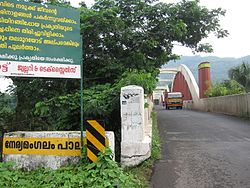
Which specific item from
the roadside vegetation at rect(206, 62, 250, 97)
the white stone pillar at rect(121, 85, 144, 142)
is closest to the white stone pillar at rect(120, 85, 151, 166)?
the white stone pillar at rect(121, 85, 144, 142)

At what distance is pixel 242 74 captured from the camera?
29.1 metres

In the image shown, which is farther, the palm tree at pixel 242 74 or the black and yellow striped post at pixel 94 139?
the palm tree at pixel 242 74

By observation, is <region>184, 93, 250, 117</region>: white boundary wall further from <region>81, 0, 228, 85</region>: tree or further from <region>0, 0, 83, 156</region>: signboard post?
<region>0, 0, 83, 156</region>: signboard post

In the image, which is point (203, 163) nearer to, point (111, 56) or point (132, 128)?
point (132, 128)

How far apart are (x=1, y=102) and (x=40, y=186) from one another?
15.6ft

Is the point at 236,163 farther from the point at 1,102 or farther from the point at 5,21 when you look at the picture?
the point at 1,102

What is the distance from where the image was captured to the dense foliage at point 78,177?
4.43 metres

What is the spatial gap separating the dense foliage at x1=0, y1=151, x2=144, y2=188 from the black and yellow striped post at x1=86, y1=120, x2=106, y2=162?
161 mm

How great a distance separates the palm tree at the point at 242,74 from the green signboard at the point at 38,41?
86.8 feet

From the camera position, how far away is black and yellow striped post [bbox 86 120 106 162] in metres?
5.02

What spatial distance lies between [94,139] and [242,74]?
27.5 metres

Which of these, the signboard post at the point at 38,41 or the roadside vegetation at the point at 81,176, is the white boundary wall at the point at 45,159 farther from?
the signboard post at the point at 38,41

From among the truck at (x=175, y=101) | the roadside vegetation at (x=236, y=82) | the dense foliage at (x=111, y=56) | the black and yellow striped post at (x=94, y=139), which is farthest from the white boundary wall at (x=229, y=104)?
the black and yellow striped post at (x=94, y=139)

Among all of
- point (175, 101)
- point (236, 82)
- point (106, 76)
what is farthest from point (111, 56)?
point (175, 101)
